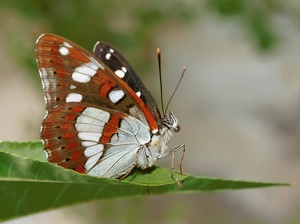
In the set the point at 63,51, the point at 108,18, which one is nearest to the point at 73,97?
the point at 63,51

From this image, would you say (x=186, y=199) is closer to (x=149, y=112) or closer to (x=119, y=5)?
(x=119, y=5)

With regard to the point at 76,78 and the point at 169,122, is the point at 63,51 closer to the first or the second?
the point at 76,78

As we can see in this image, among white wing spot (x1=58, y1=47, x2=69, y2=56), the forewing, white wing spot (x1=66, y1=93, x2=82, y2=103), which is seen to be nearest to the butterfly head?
the forewing

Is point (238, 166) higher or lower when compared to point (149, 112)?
lower

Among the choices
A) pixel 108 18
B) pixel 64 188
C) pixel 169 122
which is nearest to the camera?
pixel 64 188

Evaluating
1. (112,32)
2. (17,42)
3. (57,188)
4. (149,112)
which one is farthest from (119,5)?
(57,188)

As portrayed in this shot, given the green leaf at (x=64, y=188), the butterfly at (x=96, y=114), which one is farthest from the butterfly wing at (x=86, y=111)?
the green leaf at (x=64, y=188)

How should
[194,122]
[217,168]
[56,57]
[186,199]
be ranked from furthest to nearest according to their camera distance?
[194,122] < [217,168] < [186,199] < [56,57]
